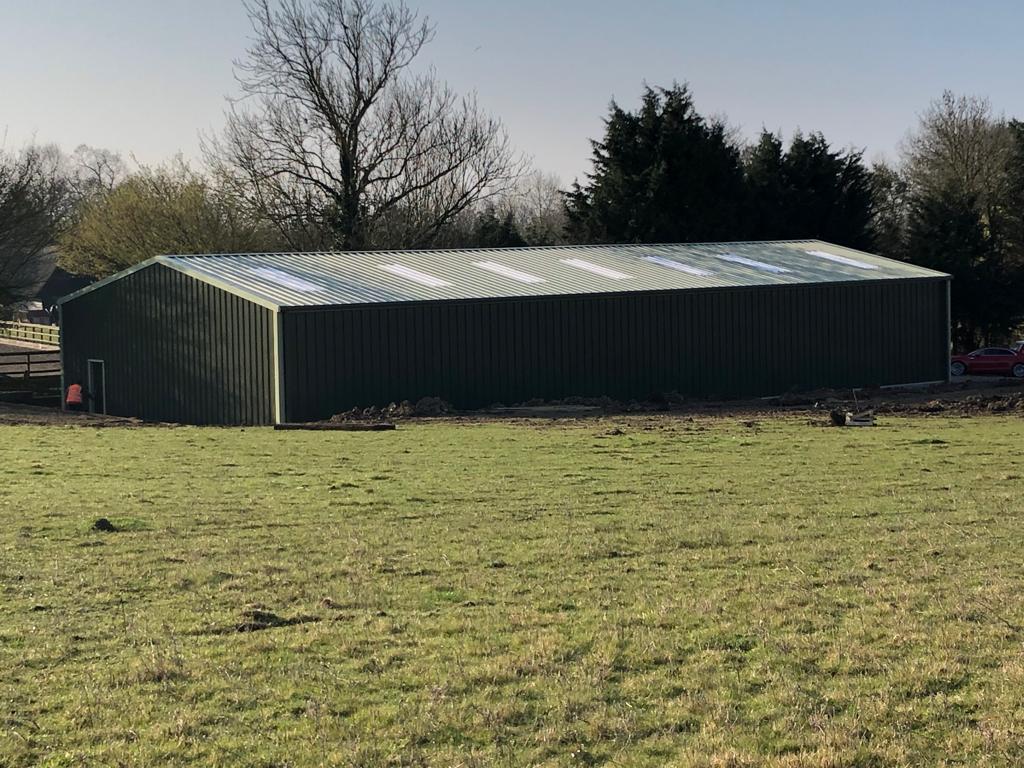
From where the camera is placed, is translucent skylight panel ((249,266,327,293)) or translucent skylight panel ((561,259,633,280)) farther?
translucent skylight panel ((561,259,633,280))

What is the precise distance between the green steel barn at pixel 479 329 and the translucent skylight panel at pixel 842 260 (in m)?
0.77

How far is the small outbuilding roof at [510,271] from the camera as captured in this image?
100ft

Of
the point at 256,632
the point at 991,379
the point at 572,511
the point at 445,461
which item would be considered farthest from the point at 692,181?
the point at 256,632

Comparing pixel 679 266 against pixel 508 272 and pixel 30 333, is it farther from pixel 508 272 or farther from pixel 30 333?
pixel 30 333

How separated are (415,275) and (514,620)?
25969 millimetres

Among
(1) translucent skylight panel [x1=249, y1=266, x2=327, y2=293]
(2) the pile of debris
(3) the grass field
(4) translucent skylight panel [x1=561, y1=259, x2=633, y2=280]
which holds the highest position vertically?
(4) translucent skylight panel [x1=561, y1=259, x2=633, y2=280]

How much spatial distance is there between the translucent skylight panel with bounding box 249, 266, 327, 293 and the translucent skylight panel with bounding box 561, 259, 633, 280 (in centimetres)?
912

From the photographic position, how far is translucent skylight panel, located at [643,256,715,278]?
37375 millimetres

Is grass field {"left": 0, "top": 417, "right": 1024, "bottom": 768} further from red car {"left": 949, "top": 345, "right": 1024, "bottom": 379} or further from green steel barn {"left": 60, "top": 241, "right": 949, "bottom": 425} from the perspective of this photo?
red car {"left": 949, "top": 345, "right": 1024, "bottom": 379}

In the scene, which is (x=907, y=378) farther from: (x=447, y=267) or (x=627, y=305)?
(x=447, y=267)

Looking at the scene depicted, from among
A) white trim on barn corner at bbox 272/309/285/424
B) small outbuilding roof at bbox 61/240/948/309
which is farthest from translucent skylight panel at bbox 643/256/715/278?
white trim on barn corner at bbox 272/309/285/424

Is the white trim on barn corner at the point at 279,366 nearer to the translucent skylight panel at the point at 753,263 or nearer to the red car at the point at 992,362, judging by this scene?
the translucent skylight panel at the point at 753,263

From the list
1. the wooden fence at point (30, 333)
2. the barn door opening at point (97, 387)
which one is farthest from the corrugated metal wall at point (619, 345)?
the wooden fence at point (30, 333)

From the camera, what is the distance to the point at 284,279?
103 feet
